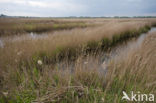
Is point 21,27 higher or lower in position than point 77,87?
higher

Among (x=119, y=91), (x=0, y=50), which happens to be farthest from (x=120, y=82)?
(x=0, y=50)

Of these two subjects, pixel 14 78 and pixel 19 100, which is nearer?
pixel 19 100

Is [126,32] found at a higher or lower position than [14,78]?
higher

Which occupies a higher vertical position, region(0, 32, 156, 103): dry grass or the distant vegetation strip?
the distant vegetation strip

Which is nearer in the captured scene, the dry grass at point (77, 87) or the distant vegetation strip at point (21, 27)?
the dry grass at point (77, 87)

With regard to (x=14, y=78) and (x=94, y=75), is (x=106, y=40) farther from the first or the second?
(x=14, y=78)

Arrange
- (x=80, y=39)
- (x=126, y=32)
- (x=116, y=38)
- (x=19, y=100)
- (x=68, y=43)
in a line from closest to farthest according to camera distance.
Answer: (x=19, y=100), (x=68, y=43), (x=80, y=39), (x=116, y=38), (x=126, y=32)

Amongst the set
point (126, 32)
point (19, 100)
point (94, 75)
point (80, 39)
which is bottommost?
point (19, 100)

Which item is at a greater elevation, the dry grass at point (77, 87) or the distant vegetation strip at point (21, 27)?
the distant vegetation strip at point (21, 27)

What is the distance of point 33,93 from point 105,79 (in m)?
1.17

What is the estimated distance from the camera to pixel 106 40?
440 centimetres

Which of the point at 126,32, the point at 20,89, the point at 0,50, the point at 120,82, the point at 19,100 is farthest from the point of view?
the point at 126,32

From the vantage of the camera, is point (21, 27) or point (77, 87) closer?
point (77, 87)

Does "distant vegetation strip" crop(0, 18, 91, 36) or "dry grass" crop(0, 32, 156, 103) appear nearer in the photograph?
"dry grass" crop(0, 32, 156, 103)
